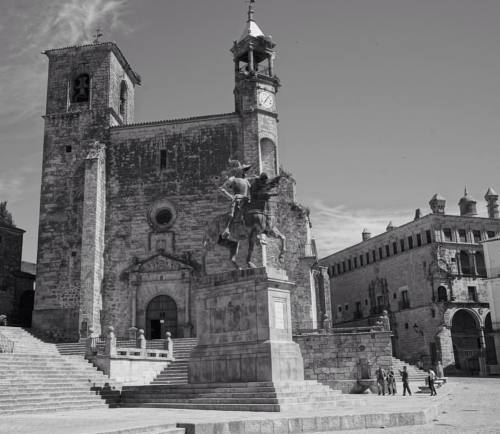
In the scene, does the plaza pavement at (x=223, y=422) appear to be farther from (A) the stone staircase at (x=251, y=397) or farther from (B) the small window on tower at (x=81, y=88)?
(B) the small window on tower at (x=81, y=88)

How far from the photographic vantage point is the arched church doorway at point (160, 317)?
1241 inches

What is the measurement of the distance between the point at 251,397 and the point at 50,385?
6798 mm

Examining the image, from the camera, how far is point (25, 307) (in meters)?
39.6

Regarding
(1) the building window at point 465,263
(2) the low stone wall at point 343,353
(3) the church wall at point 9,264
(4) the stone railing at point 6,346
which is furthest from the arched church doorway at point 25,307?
(1) the building window at point 465,263

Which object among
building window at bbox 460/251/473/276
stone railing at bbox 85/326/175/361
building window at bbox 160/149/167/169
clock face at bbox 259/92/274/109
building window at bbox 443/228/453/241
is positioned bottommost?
stone railing at bbox 85/326/175/361

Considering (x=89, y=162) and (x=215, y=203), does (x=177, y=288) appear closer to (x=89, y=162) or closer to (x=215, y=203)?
(x=215, y=203)

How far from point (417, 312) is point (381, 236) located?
8376 millimetres

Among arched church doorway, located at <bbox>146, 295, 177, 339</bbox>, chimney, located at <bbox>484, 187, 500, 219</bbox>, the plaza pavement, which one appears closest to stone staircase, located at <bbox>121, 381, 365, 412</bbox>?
the plaza pavement

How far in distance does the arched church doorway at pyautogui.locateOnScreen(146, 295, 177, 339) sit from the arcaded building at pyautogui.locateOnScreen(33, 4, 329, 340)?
2.3 inches

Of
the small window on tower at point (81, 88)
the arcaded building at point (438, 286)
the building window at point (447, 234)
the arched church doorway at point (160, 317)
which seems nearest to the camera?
the arched church doorway at point (160, 317)

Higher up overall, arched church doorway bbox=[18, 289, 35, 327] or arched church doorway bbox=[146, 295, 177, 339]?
arched church doorway bbox=[18, 289, 35, 327]

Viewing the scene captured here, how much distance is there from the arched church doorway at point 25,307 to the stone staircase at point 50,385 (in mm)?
19848

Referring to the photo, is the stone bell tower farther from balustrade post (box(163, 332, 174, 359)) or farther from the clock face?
the clock face

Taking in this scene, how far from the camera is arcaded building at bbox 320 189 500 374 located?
41500mm
